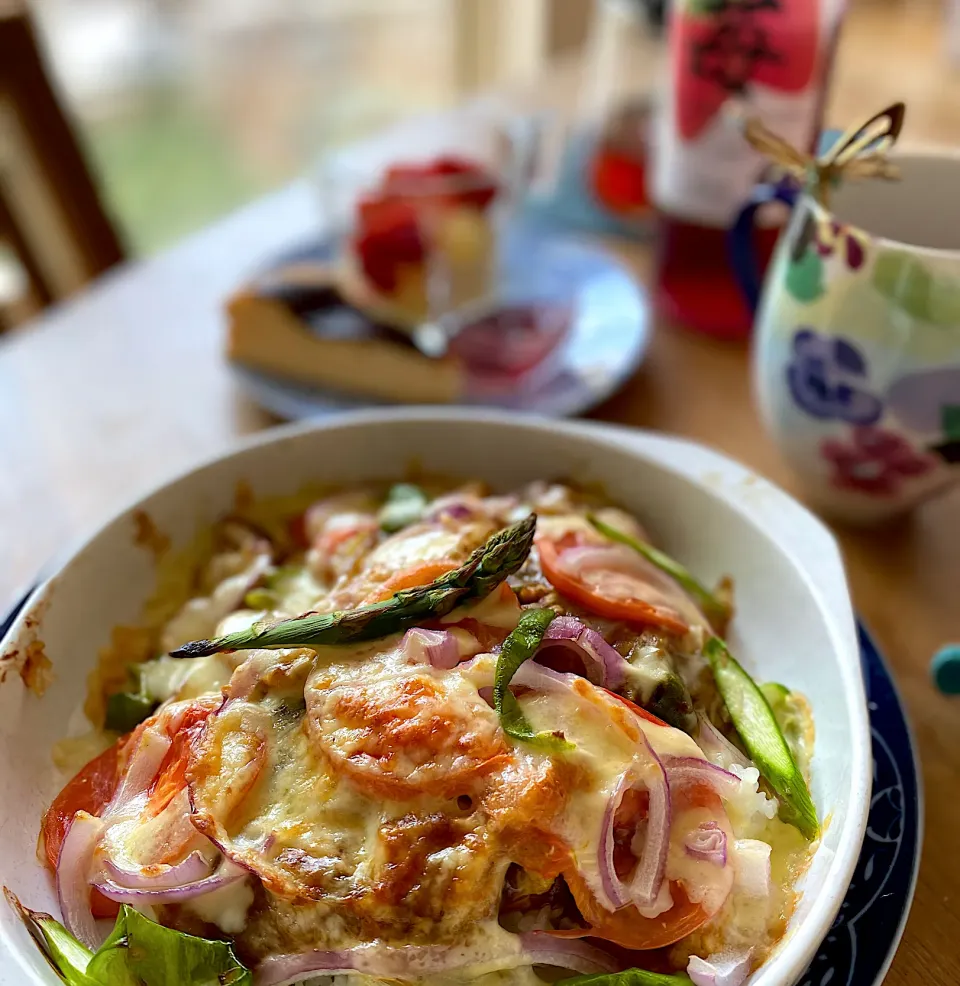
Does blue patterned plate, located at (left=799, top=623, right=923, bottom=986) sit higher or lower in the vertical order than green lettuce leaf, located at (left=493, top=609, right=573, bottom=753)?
lower

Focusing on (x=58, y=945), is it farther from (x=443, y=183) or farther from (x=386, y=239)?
(x=443, y=183)

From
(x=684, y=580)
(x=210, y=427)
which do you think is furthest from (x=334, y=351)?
(x=684, y=580)

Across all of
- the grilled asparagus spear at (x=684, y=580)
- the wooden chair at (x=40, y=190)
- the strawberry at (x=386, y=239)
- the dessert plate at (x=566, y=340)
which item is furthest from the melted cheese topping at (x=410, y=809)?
the wooden chair at (x=40, y=190)

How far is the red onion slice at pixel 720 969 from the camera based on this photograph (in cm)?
78

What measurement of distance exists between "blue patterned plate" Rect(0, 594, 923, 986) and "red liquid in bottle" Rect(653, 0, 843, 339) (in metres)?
0.83

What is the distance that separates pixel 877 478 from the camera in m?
1.34

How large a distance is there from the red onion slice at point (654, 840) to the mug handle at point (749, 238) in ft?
3.27

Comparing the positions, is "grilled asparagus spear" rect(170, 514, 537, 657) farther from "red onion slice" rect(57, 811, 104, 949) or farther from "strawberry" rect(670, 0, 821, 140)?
"strawberry" rect(670, 0, 821, 140)

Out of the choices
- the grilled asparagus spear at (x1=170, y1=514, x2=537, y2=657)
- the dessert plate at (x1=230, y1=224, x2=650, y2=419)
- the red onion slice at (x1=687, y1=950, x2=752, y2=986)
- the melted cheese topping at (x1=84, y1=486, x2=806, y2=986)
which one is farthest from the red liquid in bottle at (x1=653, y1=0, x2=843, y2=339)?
the red onion slice at (x1=687, y1=950, x2=752, y2=986)

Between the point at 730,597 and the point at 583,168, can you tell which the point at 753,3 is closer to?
the point at 583,168

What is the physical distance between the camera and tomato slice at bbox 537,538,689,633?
100 cm

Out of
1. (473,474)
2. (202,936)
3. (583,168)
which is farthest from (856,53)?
(202,936)

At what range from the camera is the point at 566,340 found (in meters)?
1.85

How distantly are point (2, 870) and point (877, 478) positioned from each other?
1.17 m
